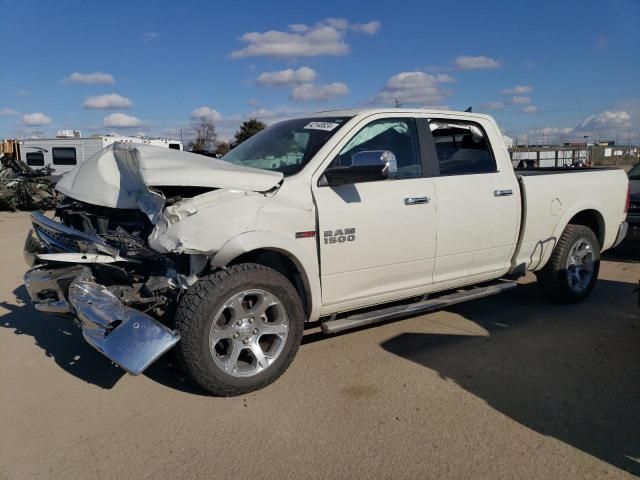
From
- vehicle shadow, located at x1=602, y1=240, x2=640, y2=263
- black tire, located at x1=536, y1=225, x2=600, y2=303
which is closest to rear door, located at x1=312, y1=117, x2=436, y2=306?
black tire, located at x1=536, y1=225, x2=600, y2=303

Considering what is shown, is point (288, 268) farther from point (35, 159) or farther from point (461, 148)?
point (35, 159)

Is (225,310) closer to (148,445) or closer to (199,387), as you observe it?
(199,387)

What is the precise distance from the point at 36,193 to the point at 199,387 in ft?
56.0

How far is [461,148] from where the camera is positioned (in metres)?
4.96

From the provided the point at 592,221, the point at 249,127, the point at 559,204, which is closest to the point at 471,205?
the point at 559,204

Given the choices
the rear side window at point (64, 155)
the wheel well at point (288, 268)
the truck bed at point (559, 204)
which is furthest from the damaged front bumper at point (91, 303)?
the rear side window at point (64, 155)

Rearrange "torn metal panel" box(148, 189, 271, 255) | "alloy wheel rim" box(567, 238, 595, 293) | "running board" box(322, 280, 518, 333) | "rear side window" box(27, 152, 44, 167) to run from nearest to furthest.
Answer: "torn metal panel" box(148, 189, 271, 255)
"running board" box(322, 280, 518, 333)
"alloy wheel rim" box(567, 238, 595, 293)
"rear side window" box(27, 152, 44, 167)

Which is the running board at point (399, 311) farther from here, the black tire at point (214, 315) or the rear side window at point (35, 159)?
the rear side window at point (35, 159)

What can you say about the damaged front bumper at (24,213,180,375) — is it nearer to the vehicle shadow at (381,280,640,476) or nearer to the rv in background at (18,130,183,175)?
the vehicle shadow at (381,280,640,476)

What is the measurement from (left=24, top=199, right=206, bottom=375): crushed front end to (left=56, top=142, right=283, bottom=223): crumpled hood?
210 mm

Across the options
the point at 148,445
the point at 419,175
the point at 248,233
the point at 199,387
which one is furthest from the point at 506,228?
the point at 148,445

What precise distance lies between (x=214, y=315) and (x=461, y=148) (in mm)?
2882

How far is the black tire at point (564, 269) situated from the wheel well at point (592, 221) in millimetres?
159

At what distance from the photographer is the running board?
4.00 metres
